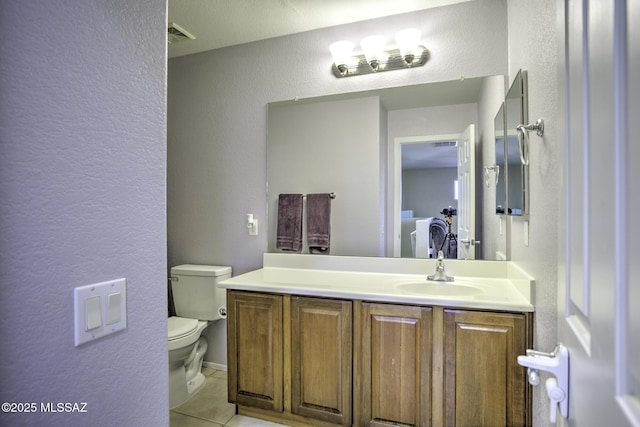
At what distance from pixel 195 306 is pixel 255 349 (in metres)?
0.83

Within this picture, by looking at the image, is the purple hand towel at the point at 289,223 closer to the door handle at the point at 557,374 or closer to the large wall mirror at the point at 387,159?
the large wall mirror at the point at 387,159

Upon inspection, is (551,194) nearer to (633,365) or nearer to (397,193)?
(633,365)

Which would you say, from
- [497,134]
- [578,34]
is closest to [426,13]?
[497,134]

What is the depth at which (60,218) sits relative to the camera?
577 millimetres

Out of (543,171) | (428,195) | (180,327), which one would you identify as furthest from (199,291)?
(543,171)

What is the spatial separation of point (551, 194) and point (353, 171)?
1.29 m

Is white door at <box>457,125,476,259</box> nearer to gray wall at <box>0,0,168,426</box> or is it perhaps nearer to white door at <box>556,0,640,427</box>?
white door at <box>556,0,640,427</box>

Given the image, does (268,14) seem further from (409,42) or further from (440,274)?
(440,274)

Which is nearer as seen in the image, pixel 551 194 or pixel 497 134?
pixel 551 194

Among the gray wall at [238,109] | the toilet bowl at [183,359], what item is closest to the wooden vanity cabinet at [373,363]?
the toilet bowl at [183,359]

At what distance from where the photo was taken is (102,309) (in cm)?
65

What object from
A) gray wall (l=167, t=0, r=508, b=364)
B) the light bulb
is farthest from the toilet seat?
the light bulb

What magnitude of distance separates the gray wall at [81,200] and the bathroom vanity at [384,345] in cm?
109

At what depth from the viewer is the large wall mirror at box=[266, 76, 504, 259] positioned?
6.79 ft
